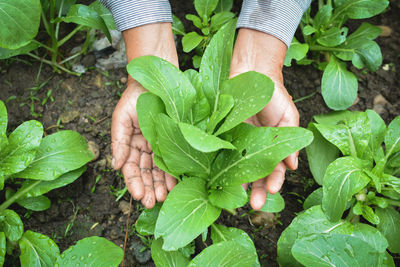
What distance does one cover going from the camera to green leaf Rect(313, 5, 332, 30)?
6.02 ft

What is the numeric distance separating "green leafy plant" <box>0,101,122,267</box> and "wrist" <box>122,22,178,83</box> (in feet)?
1.51

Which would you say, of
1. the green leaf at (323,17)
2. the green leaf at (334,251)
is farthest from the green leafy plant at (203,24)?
the green leaf at (334,251)

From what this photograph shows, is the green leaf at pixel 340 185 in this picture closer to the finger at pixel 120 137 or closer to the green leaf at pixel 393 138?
the green leaf at pixel 393 138

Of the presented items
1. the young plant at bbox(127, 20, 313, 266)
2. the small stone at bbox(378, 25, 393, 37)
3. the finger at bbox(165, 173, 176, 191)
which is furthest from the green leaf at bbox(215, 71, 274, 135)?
the small stone at bbox(378, 25, 393, 37)

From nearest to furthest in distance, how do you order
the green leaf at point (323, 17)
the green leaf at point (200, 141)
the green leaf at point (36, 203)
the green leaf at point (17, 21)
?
the green leaf at point (200, 141) < the green leaf at point (17, 21) < the green leaf at point (36, 203) < the green leaf at point (323, 17)

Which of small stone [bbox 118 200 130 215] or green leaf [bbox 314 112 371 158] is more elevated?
green leaf [bbox 314 112 371 158]

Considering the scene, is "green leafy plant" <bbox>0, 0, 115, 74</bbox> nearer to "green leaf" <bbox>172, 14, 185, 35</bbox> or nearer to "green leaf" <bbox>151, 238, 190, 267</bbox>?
"green leaf" <bbox>172, 14, 185, 35</bbox>

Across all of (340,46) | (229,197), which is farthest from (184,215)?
(340,46)

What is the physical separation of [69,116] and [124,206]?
60 centimetres

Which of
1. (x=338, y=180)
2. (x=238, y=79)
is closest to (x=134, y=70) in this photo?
(x=238, y=79)

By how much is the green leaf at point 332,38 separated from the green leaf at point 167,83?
95 centimetres

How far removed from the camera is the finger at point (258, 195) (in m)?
1.38

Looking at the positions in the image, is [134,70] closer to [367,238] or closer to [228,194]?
[228,194]

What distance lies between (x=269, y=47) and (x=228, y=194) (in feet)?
2.37
